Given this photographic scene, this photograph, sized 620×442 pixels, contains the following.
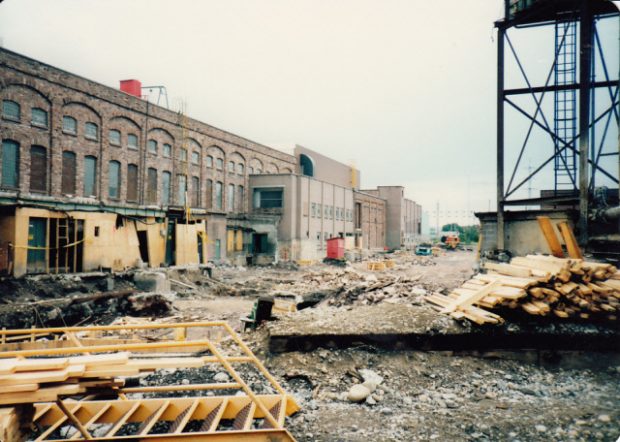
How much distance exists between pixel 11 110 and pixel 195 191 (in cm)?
1366

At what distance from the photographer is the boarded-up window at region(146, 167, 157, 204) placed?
26.9 meters

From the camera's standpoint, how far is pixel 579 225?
1026 centimetres

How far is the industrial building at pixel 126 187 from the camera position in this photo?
17078 millimetres

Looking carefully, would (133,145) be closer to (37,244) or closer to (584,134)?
(37,244)

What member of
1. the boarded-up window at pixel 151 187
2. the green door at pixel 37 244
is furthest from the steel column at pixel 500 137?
the boarded-up window at pixel 151 187

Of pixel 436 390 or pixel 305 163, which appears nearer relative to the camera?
pixel 436 390

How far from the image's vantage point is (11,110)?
19.2 meters

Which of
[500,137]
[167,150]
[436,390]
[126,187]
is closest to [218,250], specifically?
[126,187]

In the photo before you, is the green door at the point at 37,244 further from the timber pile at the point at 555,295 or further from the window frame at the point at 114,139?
the timber pile at the point at 555,295

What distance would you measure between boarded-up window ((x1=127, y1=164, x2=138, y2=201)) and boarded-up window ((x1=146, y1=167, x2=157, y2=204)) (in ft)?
2.80

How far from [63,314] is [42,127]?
12288mm

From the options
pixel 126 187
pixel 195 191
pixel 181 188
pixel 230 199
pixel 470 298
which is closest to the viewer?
pixel 470 298

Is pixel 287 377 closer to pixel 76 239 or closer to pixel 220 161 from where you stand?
pixel 76 239

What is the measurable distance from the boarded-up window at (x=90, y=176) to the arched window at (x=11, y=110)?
397 cm
